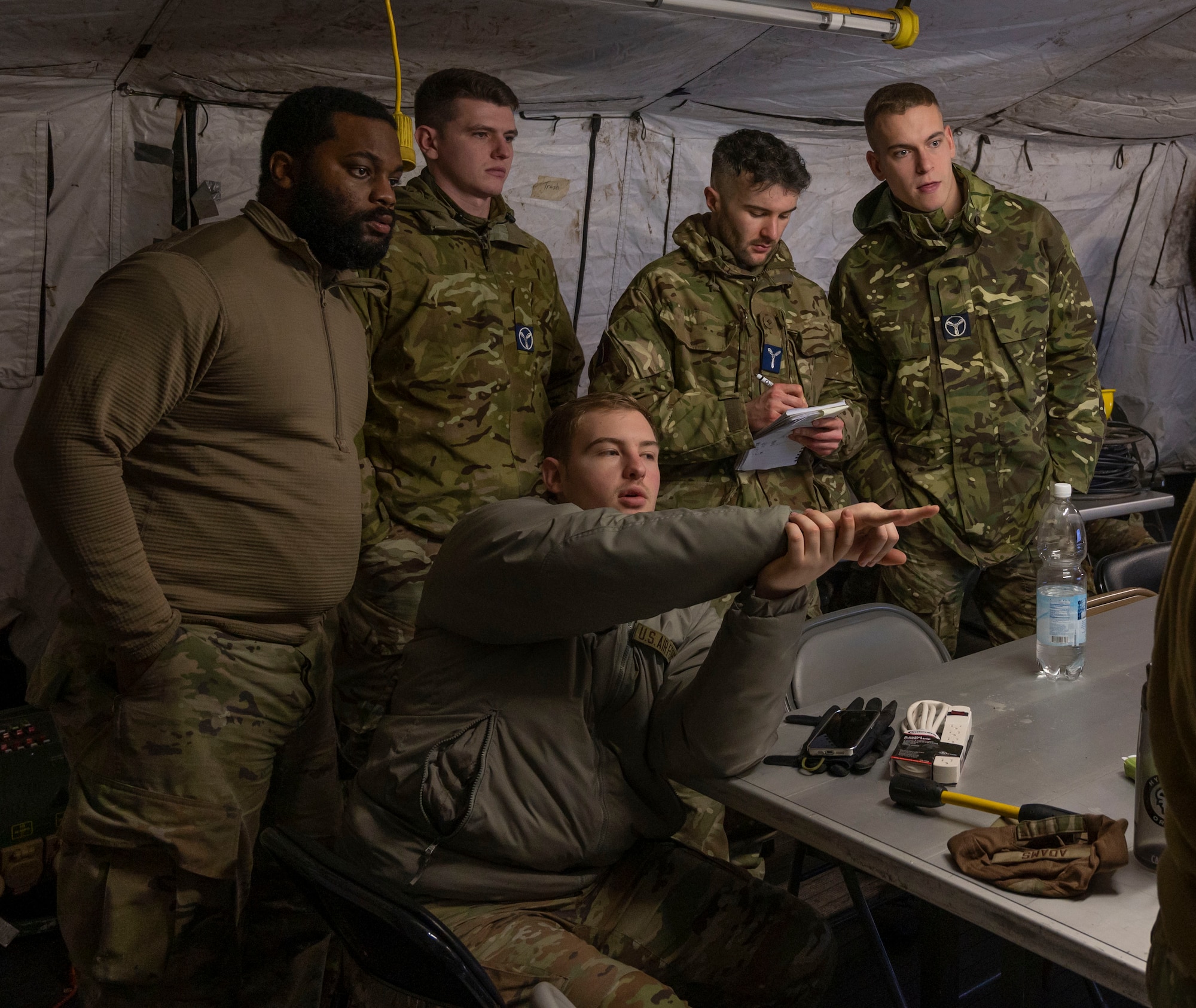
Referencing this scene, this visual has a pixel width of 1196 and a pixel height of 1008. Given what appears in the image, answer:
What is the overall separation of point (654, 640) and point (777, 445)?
4.11ft

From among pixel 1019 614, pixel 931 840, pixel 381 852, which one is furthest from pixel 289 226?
pixel 1019 614

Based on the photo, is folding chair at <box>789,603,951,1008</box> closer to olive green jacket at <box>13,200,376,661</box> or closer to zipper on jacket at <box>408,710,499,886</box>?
zipper on jacket at <box>408,710,499,886</box>

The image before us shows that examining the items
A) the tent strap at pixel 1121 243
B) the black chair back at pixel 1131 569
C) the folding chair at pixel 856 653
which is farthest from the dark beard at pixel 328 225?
the tent strap at pixel 1121 243

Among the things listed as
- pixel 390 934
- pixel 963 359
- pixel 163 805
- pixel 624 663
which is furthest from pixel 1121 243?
pixel 390 934

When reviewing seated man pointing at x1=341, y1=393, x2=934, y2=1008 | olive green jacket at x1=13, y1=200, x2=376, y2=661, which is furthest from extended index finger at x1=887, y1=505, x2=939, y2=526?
olive green jacket at x1=13, y1=200, x2=376, y2=661

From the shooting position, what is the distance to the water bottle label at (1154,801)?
3.97 feet

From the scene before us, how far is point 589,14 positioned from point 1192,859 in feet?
8.49

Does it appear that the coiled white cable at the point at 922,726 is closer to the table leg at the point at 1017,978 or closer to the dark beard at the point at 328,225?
the table leg at the point at 1017,978

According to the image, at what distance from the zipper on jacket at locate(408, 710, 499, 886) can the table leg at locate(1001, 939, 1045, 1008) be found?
2.42 feet

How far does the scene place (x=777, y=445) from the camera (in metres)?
2.78

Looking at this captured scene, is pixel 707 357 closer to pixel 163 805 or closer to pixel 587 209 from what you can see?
pixel 587 209

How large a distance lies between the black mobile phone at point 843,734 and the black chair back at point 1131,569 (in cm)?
136

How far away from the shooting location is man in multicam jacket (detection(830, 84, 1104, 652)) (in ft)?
9.78

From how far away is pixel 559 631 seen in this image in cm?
147
